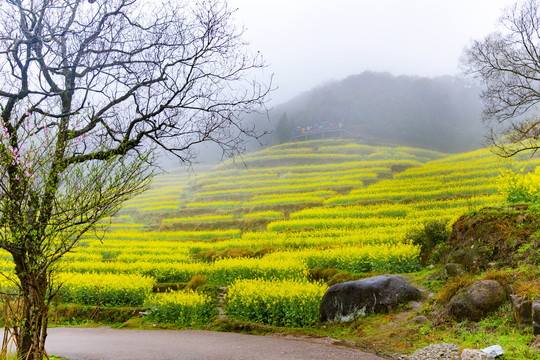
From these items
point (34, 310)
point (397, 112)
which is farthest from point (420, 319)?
point (397, 112)

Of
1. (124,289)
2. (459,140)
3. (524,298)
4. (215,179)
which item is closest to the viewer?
(524,298)

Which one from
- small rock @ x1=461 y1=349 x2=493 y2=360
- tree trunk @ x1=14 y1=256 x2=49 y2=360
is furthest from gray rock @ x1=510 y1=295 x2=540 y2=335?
tree trunk @ x1=14 y1=256 x2=49 y2=360

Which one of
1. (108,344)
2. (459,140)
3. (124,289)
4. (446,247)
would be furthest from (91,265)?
(459,140)

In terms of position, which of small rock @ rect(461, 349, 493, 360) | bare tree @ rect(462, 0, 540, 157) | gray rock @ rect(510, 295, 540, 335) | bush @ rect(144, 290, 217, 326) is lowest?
bush @ rect(144, 290, 217, 326)

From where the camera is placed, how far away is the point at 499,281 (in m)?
6.43

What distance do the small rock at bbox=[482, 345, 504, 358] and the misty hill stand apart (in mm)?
11065

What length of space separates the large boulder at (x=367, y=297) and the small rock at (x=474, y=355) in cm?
305

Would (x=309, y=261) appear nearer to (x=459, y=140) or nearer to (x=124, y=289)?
(x=124, y=289)

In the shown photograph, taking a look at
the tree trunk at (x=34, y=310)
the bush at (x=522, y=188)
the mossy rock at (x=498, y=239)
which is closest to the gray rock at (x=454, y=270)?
the mossy rock at (x=498, y=239)

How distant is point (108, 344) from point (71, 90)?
5319mm

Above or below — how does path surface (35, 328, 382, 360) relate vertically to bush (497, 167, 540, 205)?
below

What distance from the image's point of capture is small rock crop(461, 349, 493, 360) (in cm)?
453

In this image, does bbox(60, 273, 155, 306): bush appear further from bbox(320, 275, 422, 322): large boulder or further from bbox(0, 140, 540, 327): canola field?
bbox(320, 275, 422, 322): large boulder

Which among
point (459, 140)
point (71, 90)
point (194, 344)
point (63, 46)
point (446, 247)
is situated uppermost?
point (63, 46)
